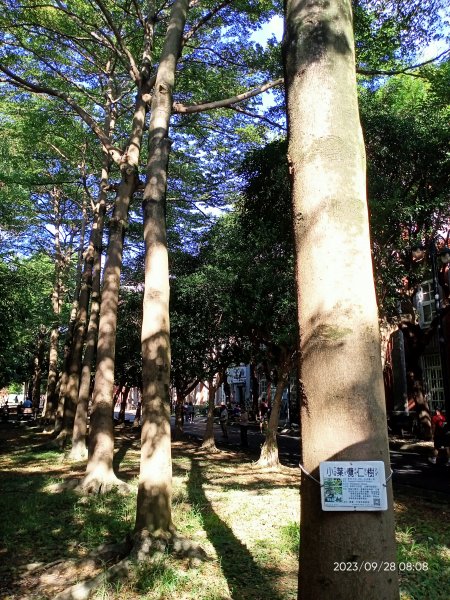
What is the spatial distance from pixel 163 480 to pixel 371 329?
453 centimetres

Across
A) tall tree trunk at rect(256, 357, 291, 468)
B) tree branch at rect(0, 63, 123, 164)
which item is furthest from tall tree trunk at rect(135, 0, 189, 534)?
tall tree trunk at rect(256, 357, 291, 468)

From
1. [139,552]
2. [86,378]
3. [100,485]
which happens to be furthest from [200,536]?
[86,378]

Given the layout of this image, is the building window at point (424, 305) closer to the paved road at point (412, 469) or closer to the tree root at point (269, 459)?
the paved road at point (412, 469)

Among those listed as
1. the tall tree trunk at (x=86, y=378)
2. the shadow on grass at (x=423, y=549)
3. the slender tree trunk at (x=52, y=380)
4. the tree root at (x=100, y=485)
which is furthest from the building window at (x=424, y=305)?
the tree root at (x=100, y=485)

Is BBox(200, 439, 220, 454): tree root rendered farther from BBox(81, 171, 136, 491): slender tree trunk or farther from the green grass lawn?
BBox(81, 171, 136, 491): slender tree trunk

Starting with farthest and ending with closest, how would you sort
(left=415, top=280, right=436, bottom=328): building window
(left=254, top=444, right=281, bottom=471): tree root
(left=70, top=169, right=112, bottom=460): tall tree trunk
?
(left=415, top=280, right=436, bottom=328): building window
(left=70, top=169, right=112, bottom=460): tall tree trunk
(left=254, top=444, right=281, bottom=471): tree root

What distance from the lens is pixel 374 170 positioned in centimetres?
1256

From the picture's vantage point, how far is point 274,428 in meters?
13.1

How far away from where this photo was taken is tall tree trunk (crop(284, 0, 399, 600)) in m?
1.99

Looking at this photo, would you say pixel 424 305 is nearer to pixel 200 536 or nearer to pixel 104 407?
pixel 104 407

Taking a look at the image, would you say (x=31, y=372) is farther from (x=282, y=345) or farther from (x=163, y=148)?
Result: (x=163, y=148)

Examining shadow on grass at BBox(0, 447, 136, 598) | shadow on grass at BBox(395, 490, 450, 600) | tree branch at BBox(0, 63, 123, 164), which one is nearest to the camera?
shadow on grass at BBox(395, 490, 450, 600)

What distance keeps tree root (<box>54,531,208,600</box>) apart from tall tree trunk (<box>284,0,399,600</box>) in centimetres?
354

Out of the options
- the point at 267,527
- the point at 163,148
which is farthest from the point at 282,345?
the point at 163,148
